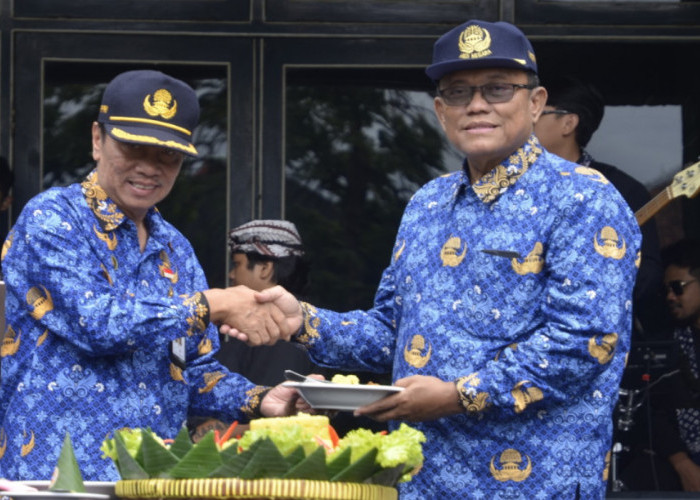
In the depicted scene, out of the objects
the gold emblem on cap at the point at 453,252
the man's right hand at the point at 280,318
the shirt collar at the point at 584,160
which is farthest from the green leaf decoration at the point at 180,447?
the shirt collar at the point at 584,160

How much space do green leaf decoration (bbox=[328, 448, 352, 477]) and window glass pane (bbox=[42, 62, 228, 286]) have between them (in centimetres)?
415

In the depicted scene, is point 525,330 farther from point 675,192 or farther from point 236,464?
point 675,192

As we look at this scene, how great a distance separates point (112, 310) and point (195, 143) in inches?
127

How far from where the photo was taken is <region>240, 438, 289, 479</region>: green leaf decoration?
10.1ft

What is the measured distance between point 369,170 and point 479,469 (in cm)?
354

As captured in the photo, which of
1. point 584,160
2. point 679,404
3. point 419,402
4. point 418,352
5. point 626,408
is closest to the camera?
point 419,402

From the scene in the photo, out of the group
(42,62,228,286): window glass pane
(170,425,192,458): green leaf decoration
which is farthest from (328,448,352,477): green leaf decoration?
(42,62,228,286): window glass pane

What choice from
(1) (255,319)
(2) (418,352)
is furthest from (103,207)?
(2) (418,352)

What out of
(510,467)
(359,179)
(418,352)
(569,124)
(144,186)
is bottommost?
(510,467)

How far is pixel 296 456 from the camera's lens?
313 cm

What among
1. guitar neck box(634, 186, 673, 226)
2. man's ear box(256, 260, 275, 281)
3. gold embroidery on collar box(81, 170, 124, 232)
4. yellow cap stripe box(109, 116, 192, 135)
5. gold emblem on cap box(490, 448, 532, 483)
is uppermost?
yellow cap stripe box(109, 116, 192, 135)

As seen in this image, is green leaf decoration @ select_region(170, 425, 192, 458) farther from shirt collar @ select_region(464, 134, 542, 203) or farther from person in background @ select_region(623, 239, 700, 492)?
person in background @ select_region(623, 239, 700, 492)

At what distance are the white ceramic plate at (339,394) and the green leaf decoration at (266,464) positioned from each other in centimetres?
73

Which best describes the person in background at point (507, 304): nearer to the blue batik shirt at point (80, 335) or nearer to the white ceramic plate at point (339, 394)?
the white ceramic plate at point (339, 394)
